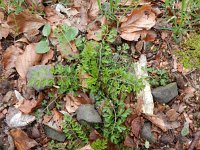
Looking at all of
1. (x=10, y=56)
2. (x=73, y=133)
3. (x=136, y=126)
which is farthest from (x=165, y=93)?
(x=10, y=56)

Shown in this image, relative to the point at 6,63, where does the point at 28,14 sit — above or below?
above

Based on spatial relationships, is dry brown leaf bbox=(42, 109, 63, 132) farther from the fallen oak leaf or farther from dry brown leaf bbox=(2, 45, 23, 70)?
dry brown leaf bbox=(2, 45, 23, 70)

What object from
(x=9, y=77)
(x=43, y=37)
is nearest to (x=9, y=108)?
(x=9, y=77)

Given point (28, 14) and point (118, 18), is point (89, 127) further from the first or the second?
point (28, 14)

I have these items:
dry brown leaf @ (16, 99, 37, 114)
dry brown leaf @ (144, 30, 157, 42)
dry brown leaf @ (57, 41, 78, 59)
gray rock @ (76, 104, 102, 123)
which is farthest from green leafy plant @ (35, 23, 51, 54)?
dry brown leaf @ (144, 30, 157, 42)

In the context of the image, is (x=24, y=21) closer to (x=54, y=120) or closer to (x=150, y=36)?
(x=54, y=120)

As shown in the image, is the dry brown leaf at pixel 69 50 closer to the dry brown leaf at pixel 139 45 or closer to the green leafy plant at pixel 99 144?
the dry brown leaf at pixel 139 45
